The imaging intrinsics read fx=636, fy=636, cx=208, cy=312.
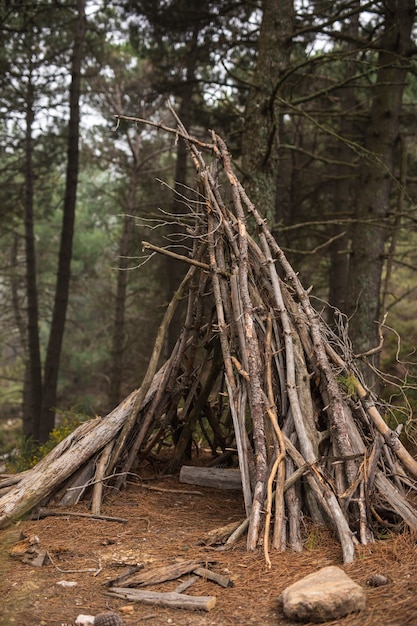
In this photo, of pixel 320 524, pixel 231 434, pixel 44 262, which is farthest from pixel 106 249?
pixel 320 524

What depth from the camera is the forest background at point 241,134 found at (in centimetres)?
725

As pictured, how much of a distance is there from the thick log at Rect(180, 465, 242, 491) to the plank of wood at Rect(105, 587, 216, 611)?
1989 mm

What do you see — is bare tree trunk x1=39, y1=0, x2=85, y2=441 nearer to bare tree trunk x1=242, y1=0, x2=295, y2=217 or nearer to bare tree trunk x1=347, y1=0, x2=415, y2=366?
bare tree trunk x1=242, y1=0, x2=295, y2=217

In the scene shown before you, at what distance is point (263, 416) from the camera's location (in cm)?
412

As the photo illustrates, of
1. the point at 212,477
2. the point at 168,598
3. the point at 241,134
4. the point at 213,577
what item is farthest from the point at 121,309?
the point at 168,598

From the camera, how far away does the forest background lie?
23.8 feet

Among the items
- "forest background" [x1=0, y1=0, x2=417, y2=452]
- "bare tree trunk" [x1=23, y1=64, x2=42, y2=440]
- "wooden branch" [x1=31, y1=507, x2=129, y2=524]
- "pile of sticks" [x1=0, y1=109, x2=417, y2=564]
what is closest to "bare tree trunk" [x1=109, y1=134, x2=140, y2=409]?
"forest background" [x1=0, y1=0, x2=417, y2=452]

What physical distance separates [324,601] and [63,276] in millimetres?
8427

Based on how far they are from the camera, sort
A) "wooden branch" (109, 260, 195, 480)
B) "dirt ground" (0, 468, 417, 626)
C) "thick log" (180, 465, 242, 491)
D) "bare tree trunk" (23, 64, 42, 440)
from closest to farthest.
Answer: "dirt ground" (0, 468, 417, 626) < "wooden branch" (109, 260, 195, 480) < "thick log" (180, 465, 242, 491) < "bare tree trunk" (23, 64, 42, 440)

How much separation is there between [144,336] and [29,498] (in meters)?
10.2

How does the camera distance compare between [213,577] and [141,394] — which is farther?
[141,394]

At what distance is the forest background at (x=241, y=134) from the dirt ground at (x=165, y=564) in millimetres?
2056

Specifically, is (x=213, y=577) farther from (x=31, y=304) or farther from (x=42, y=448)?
(x=31, y=304)

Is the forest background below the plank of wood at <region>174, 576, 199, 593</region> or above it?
above
